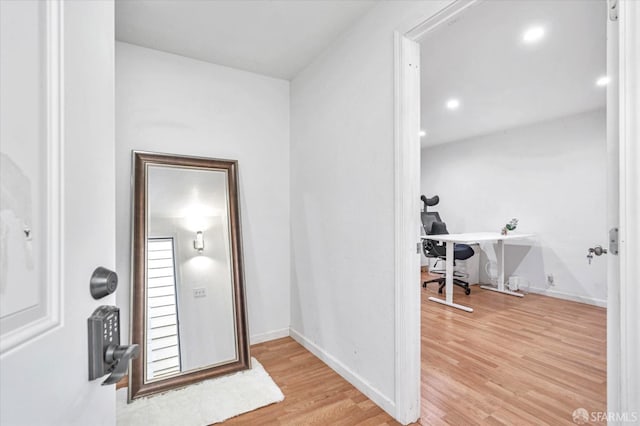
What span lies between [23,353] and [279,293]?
8.66 ft

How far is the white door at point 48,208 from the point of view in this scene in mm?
350

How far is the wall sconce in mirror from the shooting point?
2404 mm

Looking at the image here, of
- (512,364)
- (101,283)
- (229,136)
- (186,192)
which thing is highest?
(229,136)

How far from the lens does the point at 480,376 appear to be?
85.1 inches

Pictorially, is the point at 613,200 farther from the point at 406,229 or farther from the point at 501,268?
the point at 501,268

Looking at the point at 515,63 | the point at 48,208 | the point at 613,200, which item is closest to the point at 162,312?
the point at 48,208

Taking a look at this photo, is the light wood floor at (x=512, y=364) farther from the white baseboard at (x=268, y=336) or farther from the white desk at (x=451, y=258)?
the white baseboard at (x=268, y=336)

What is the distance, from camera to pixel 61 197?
18.3 inches

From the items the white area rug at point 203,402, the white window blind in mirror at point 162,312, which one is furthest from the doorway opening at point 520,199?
the white window blind in mirror at point 162,312

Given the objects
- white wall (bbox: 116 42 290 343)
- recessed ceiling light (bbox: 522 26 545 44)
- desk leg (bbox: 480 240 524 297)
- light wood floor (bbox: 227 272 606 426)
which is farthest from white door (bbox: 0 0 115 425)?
desk leg (bbox: 480 240 524 297)

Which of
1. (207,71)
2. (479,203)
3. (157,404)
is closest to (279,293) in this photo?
(157,404)

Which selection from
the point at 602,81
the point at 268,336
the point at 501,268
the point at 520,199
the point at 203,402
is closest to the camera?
the point at 203,402

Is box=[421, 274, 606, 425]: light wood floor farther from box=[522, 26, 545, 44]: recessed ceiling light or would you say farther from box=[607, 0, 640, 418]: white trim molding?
box=[522, 26, 545, 44]: recessed ceiling light

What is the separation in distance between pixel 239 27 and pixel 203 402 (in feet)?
8.30
